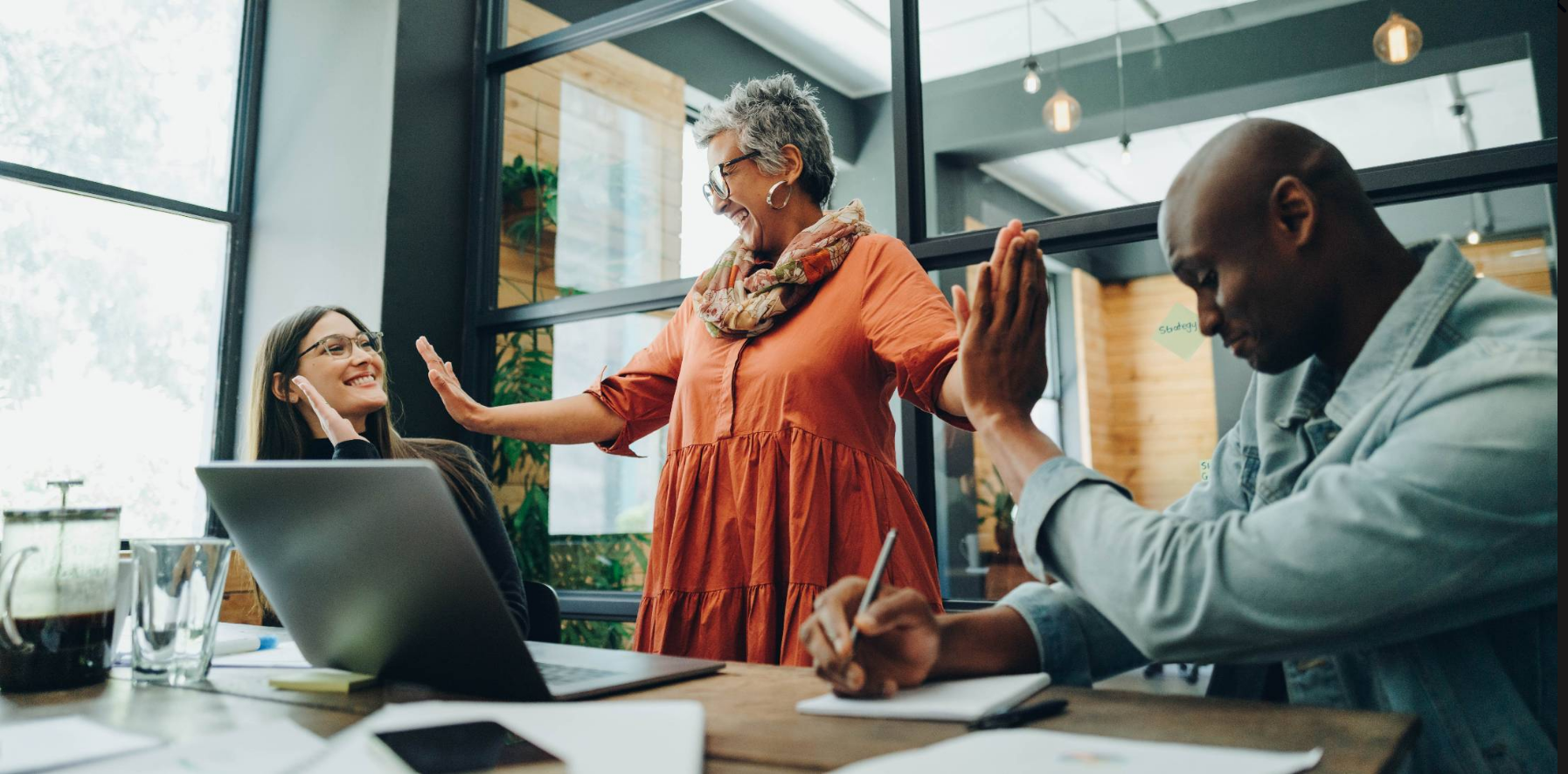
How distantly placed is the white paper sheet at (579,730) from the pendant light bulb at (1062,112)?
303 cm

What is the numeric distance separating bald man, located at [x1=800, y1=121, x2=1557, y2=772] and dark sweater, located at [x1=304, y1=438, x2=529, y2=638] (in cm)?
94

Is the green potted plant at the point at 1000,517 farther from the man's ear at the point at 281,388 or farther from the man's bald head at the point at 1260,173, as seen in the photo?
the man's bald head at the point at 1260,173

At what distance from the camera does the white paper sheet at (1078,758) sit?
57 cm

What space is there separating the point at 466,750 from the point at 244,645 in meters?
0.74

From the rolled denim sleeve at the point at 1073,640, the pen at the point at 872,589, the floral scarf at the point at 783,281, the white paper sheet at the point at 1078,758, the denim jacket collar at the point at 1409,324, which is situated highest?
the floral scarf at the point at 783,281

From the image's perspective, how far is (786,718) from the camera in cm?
78

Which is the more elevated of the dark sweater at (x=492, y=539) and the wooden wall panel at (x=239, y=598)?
the dark sweater at (x=492, y=539)

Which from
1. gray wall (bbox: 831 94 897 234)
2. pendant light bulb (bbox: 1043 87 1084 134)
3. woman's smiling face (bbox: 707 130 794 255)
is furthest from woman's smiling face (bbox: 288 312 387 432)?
pendant light bulb (bbox: 1043 87 1084 134)

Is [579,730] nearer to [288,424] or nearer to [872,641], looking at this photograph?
[872,641]

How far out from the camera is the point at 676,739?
67 centimetres

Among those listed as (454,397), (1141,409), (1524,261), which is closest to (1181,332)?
(1524,261)

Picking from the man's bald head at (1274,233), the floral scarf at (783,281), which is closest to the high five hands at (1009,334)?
the man's bald head at (1274,233)

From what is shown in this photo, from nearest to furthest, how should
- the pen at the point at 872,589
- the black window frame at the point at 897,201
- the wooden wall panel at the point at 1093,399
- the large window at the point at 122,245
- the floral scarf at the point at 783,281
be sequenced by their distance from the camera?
the pen at the point at 872,589
the floral scarf at the point at 783,281
the black window frame at the point at 897,201
the large window at the point at 122,245
the wooden wall panel at the point at 1093,399

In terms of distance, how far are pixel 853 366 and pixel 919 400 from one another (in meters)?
0.16
